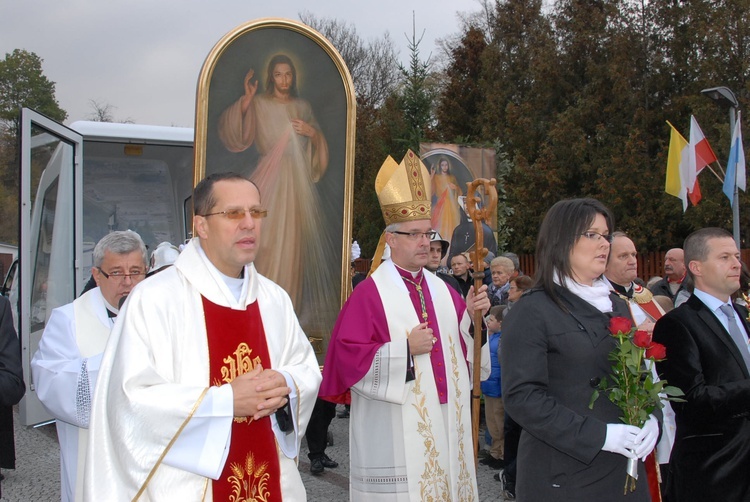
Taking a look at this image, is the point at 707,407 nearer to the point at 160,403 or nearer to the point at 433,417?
the point at 433,417

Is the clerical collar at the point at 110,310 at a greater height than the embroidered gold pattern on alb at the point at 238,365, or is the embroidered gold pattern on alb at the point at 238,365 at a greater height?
the clerical collar at the point at 110,310

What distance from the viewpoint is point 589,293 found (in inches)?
123

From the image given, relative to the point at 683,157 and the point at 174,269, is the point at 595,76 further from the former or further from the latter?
the point at 174,269

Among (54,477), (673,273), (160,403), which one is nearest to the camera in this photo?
(160,403)

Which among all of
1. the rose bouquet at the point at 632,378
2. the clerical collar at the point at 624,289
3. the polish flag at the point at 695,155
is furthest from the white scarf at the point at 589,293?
the polish flag at the point at 695,155

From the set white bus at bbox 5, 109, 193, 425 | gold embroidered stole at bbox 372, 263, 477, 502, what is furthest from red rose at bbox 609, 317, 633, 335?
white bus at bbox 5, 109, 193, 425

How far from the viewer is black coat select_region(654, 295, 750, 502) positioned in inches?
149

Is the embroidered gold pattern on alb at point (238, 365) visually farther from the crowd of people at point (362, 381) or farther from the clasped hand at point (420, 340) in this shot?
the clasped hand at point (420, 340)

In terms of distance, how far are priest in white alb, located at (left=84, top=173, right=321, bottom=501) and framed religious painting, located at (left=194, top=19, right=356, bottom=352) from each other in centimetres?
356

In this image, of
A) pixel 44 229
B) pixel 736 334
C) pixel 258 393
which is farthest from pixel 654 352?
pixel 44 229

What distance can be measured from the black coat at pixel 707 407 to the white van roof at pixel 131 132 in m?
6.95

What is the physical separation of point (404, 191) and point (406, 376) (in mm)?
1235

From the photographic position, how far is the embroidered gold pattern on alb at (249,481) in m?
2.98

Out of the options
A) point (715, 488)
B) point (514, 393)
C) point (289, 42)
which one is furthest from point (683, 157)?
point (514, 393)
